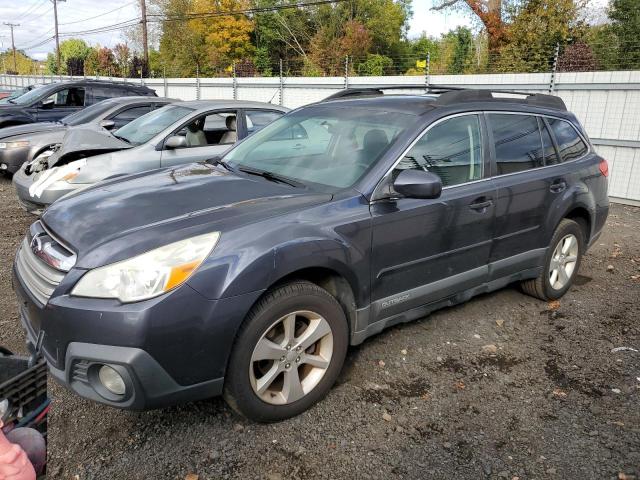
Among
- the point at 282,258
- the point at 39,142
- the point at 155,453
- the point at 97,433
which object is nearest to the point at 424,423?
the point at 282,258

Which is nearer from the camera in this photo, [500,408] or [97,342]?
[97,342]

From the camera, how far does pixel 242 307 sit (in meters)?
2.61

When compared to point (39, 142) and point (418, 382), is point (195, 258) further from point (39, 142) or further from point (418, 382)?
point (39, 142)

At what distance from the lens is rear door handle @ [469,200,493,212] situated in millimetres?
3725

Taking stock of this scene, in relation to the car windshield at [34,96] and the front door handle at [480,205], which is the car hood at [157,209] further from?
the car windshield at [34,96]

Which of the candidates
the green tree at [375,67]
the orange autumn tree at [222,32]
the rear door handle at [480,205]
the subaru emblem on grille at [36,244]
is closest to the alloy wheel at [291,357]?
the subaru emblem on grille at [36,244]

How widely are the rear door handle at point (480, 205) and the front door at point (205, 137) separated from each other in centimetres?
372

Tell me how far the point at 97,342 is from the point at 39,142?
298 inches

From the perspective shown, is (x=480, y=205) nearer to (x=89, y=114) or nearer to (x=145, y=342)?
(x=145, y=342)

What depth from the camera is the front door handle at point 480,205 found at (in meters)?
3.73

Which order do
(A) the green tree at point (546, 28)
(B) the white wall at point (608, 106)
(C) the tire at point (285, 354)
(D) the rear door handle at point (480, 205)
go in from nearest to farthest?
(C) the tire at point (285, 354) → (D) the rear door handle at point (480, 205) → (B) the white wall at point (608, 106) → (A) the green tree at point (546, 28)

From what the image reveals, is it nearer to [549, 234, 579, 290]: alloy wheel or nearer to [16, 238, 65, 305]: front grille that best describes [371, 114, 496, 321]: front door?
[549, 234, 579, 290]: alloy wheel

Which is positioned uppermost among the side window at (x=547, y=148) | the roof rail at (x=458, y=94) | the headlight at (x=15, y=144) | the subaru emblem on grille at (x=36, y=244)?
the roof rail at (x=458, y=94)

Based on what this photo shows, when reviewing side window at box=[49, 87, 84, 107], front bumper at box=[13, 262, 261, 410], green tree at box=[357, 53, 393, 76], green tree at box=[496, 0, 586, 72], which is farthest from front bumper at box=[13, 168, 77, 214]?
green tree at box=[357, 53, 393, 76]
